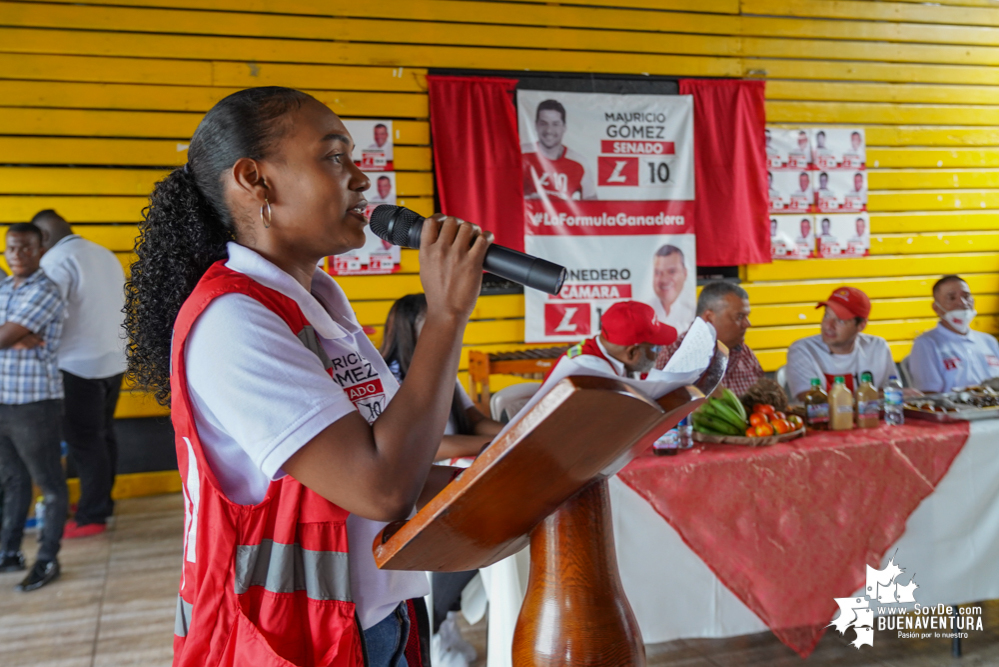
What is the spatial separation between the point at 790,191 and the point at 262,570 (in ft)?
18.9

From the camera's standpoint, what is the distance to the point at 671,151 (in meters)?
5.54

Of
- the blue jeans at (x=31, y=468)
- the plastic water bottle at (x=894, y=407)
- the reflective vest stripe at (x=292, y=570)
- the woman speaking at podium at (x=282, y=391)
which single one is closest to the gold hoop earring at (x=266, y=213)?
the woman speaking at podium at (x=282, y=391)

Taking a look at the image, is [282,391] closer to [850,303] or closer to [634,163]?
[850,303]

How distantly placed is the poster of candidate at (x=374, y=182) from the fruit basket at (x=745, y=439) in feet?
9.80

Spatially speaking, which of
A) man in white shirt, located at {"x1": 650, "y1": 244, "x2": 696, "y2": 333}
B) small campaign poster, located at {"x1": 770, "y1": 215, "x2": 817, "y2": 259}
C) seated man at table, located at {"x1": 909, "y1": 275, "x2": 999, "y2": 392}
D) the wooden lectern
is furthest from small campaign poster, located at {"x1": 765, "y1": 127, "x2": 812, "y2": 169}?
the wooden lectern

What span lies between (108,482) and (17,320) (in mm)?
1178

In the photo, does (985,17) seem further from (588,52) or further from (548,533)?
(548,533)

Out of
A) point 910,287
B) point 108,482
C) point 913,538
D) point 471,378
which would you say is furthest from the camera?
point 910,287

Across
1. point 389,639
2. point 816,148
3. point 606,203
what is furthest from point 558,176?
point 389,639

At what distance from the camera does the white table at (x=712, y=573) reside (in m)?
2.08

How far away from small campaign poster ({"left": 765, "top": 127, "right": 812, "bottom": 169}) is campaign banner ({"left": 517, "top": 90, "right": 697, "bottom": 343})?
27.6 inches

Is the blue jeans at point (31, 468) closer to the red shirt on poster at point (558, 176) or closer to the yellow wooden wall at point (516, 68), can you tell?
the yellow wooden wall at point (516, 68)

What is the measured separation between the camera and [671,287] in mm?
5520

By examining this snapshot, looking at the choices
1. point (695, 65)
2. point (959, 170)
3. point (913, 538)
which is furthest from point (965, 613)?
point (959, 170)
